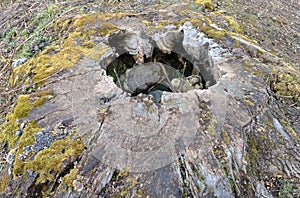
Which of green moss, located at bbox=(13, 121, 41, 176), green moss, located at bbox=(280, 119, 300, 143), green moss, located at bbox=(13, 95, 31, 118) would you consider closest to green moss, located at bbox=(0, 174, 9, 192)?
green moss, located at bbox=(13, 121, 41, 176)

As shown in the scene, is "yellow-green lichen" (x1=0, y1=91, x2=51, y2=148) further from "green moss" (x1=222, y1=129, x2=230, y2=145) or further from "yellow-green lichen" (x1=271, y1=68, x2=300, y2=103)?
"yellow-green lichen" (x1=271, y1=68, x2=300, y2=103)

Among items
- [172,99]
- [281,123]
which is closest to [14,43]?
[172,99]

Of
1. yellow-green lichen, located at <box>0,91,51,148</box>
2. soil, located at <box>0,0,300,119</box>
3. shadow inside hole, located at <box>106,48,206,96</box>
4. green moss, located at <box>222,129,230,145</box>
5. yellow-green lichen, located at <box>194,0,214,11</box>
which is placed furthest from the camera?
yellow-green lichen, located at <box>194,0,214,11</box>

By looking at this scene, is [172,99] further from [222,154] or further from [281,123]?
[281,123]

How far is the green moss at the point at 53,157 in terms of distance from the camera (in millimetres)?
2006

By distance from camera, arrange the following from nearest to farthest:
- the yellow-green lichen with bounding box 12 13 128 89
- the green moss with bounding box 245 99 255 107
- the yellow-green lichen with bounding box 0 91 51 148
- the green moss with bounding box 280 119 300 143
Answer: the yellow-green lichen with bounding box 0 91 51 148 → the green moss with bounding box 245 99 255 107 → the green moss with bounding box 280 119 300 143 → the yellow-green lichen with bounding box 12 13 128 89

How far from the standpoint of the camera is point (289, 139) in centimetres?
255

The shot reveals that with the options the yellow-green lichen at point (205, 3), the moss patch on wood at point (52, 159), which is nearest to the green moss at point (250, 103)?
the moss patch on wood at point (52, 159)

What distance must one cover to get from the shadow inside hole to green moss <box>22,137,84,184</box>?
3.87 ft

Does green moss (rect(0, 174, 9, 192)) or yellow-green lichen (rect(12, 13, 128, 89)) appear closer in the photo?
green moss (rect(0, 174, 9, 192))

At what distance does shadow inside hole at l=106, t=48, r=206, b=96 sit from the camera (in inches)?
125

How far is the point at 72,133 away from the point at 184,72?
1.84 metres

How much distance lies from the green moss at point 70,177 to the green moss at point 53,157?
0.10 m

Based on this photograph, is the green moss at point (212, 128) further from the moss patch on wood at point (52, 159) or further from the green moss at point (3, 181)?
the green moss at point (3, 181)
